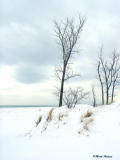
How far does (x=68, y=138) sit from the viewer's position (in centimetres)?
625

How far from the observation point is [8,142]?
659 centimetres

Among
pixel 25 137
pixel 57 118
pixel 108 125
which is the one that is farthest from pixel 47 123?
pixel 108 125

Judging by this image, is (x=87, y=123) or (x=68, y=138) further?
(x=87, y=123)

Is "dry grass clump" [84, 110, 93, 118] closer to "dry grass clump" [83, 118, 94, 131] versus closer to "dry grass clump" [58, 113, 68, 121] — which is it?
"dry grass clump" [83, 118, 94, 131]

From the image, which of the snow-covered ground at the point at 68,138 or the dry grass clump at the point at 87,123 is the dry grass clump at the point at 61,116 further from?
the dry grass clump at the point at 87,123

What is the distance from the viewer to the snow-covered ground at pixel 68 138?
5104mm

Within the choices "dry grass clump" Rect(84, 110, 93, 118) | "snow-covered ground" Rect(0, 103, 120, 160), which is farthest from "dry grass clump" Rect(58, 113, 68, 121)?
A: "dry grass clump" Rect(84, 110, 93, 118)

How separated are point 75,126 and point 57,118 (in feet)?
3.73

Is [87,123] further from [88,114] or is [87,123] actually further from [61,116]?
[61,116]

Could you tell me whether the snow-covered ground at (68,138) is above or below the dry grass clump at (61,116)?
below

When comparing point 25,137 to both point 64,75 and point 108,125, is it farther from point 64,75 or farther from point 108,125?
point 64,75

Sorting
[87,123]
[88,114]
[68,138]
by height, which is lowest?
[68,138]

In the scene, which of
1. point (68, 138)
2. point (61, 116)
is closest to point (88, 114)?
point (61, 116)

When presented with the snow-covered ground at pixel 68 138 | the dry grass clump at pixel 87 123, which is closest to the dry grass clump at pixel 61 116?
the snow-covered ground at pixel 68 138
